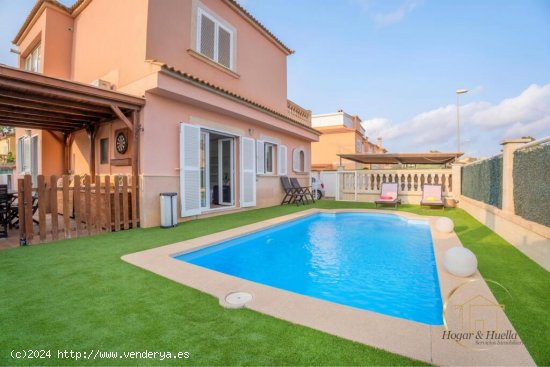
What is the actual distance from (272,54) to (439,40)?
742 cm

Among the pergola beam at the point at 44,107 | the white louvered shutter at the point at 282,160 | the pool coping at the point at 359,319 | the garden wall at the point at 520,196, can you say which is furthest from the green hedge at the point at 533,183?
the pergola beam at the point at 44,107

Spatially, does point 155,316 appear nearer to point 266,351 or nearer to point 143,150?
point 266,351

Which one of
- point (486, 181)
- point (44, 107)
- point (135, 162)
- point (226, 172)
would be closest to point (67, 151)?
point (44, 107)

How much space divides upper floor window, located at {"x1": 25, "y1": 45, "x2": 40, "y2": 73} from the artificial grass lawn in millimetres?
11065

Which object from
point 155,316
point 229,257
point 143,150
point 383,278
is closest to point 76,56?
point 143,150

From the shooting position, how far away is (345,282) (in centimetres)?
402

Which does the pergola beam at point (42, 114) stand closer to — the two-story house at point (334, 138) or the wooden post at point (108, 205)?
the wooden post at point (108, 205)

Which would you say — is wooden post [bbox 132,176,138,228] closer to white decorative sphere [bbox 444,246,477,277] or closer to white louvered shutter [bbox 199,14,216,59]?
white louvered shutter [bbox 199,14,216,59]

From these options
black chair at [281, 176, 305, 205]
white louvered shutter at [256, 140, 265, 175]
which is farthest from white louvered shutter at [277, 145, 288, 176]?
white louvered shutter at [256, 140, 265, 175]

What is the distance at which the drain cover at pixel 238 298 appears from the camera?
272cm

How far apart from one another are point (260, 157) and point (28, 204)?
7.73m

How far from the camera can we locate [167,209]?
7.10 metres

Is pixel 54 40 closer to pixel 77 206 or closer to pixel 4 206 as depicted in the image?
pixel 4 206

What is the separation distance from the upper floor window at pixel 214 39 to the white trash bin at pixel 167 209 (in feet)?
17.4
